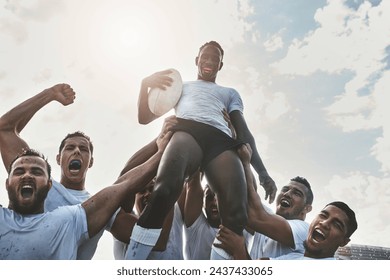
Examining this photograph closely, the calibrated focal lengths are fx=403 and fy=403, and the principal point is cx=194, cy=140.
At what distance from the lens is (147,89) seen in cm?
496

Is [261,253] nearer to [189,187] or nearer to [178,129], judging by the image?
[189,187]

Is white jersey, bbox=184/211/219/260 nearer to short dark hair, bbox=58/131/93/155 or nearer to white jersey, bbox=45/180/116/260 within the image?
white jersey, bbox=45/180/116/260

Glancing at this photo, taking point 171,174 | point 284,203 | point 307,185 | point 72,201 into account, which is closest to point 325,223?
point 284,203

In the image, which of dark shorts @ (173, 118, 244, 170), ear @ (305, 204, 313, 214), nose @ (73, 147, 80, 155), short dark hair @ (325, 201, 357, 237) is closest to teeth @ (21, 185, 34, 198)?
nose @ (73, 147, 80, 155)

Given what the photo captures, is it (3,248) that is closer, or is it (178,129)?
(3,248)

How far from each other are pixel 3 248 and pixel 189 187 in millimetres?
2321

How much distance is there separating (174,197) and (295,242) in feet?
6.69

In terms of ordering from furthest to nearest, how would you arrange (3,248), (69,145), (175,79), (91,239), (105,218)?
(69,145) < (175,79) < (91,239) < (105,218) < (3,248)

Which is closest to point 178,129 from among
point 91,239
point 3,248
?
point 91,239

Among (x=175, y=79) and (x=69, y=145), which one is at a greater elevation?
(x=175, y=79)

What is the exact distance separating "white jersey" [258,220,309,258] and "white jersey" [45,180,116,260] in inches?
82.7

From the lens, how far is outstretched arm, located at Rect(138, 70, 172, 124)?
193 inches
